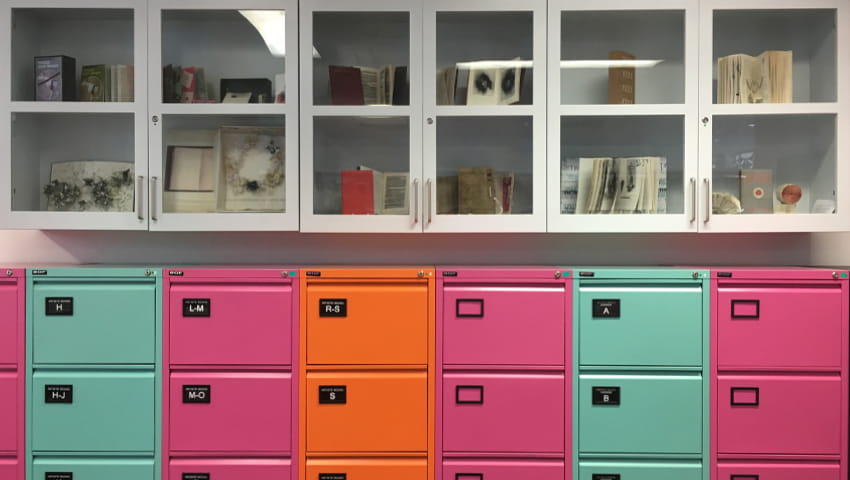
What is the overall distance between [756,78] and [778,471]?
1.44m

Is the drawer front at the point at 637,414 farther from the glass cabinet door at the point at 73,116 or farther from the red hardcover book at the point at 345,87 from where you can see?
the glass cabinet door at the point at 73,116

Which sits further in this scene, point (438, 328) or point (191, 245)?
point (191, 245)

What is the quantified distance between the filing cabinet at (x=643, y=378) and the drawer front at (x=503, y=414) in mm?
87

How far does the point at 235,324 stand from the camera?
7.13 feet

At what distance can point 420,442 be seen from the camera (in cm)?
217

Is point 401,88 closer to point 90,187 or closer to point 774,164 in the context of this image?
point 90,187

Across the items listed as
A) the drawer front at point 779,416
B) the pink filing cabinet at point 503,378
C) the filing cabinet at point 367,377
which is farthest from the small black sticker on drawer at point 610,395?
the filing cabinet at point 367,377

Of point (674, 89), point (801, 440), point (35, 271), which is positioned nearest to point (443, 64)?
point (674, 89)

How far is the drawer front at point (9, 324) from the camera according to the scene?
216 cm

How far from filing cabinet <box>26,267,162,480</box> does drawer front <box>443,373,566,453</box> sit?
3.48 ft

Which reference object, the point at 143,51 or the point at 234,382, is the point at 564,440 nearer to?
the point at 234,382

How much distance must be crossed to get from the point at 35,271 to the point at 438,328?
145 cm

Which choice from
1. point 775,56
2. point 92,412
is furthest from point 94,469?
point 775,56

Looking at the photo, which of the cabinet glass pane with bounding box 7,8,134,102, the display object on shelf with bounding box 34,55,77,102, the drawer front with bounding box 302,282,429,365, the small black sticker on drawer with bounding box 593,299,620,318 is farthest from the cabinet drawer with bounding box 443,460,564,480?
the display object on shelf with bounding box 34,55,77,102
